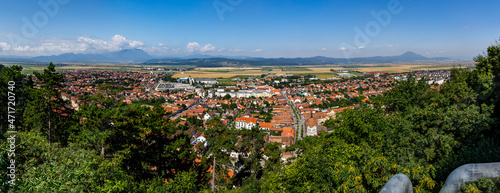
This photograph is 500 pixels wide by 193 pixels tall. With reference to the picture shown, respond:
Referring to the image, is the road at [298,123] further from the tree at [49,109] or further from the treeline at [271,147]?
the tree at [49,109]

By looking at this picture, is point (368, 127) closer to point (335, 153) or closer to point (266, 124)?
point (335, 153)

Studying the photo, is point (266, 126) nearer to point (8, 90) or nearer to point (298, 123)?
point (298, 123)

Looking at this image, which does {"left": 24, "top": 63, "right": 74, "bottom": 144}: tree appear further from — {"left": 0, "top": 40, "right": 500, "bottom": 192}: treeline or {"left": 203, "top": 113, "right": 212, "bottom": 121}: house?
{"left": 203, "top": 113, "right": 212, "bottom": 121}: house

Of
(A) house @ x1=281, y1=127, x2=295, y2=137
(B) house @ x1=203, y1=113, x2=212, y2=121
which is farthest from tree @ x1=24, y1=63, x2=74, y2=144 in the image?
(B) house @ x1=203, y1=113, x2=212, y2=121

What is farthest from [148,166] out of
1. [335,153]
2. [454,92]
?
[454,92]

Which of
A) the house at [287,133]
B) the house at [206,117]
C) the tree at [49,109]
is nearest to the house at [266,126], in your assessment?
the house at [287,133]

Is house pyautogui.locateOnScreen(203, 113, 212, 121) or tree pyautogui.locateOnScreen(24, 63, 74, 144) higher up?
tree pyautogui.locateOnScreen(24, 63, 74, 144)

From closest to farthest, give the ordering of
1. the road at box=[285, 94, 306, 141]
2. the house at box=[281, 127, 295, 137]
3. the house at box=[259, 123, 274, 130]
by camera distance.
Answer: the house at box=[281, 127, 295, 137], the road at box=[285, 94, 306, 141], the house at box=[259, 123, 274, 130]

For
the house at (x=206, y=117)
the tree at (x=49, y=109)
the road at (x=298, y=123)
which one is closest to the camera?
the tree at (x=49, y=109)
